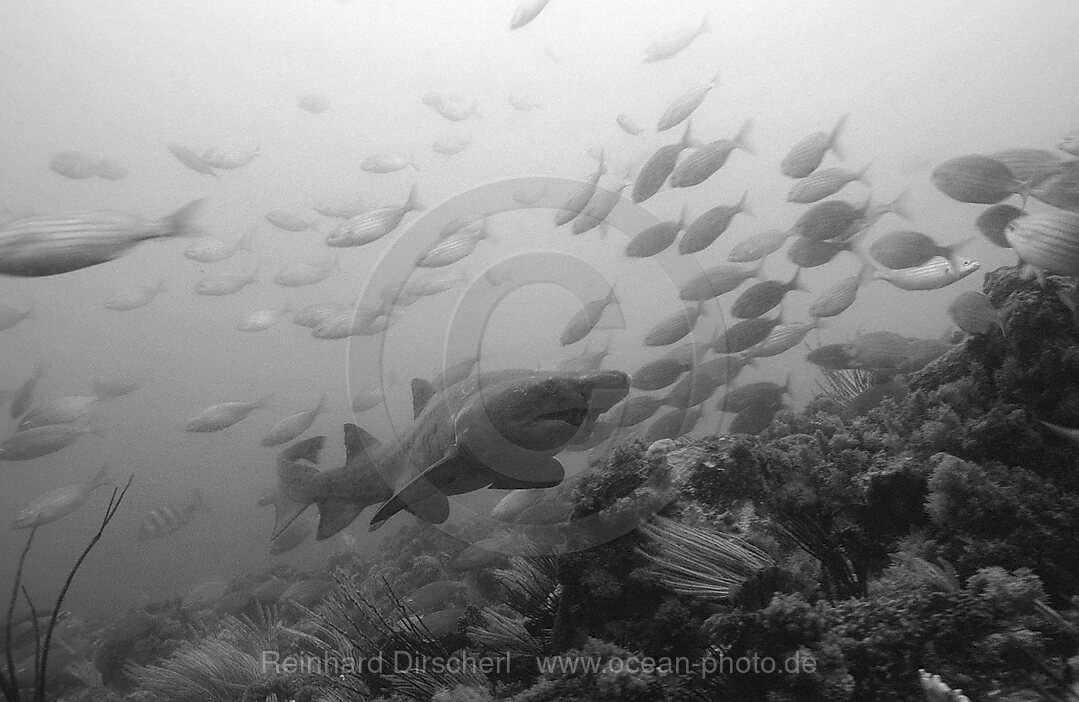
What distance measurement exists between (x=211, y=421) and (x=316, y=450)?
246 inches

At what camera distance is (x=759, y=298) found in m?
7.34

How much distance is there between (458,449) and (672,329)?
4.97m

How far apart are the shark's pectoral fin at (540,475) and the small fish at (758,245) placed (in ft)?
18.7

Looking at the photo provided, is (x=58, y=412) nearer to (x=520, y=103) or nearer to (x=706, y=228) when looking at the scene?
(x=706, y=228)

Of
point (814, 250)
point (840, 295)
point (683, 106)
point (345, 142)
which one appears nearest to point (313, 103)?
point (683, 106)

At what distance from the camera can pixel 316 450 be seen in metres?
5.84

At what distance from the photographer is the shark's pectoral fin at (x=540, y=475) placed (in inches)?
164

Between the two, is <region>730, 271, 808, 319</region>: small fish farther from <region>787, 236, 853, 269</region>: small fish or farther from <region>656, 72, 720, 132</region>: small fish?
<region>656, 72, 720, 132</region>: small fish

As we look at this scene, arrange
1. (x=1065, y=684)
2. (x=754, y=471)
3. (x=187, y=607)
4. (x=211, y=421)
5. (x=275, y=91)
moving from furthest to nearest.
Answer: (x=275, y=91) → (x=187, y=607) → (x=211, y=421) → (x=754, y=471) → (x=1065, y=684)

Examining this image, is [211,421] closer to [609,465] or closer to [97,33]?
[609,465]

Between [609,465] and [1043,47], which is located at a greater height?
[1043,47]

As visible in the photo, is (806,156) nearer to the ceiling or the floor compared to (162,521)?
nearer to the ceiling

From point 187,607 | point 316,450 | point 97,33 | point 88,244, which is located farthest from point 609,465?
point 97,33

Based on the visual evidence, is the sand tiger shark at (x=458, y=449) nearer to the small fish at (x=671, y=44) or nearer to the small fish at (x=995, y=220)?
the small fish at (x=995, y=220)
